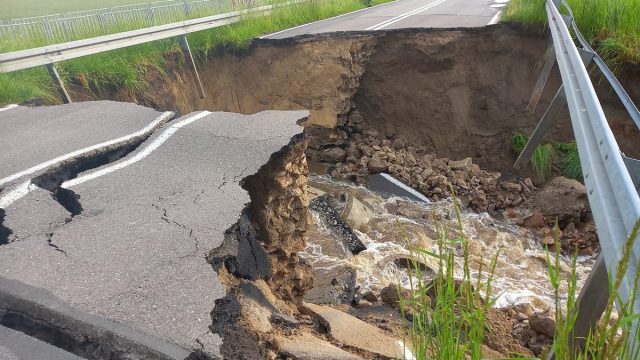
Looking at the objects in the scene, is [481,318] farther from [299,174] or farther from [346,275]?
[346,275]

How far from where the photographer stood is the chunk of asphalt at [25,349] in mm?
2363

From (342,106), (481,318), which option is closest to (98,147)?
(481,318)

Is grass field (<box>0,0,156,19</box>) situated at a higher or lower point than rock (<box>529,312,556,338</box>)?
higher

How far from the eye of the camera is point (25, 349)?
2410 mm

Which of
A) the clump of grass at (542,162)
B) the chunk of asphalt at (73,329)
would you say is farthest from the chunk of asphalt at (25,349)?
the clump of grass at (542,162)

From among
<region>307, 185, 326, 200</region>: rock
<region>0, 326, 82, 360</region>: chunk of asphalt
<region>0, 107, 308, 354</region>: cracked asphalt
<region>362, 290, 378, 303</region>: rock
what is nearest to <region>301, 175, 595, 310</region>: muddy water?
<region>307, 185, 326, 200</region>: rock

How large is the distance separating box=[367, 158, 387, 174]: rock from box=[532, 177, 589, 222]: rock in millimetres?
2977

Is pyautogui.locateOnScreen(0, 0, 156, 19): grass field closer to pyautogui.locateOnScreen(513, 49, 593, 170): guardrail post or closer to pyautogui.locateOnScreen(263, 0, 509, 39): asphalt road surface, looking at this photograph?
pyautogui.locateOnScreen(263, 0, 509, 39): asphalt road surface

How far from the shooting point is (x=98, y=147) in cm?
505

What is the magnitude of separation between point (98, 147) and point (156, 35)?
16.1ft

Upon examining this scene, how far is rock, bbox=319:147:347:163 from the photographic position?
10.5m

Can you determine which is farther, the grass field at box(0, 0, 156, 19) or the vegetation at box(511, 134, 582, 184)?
the grass field at box(0, 0, 156, 19)

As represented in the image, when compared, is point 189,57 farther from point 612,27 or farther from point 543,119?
point 612,27

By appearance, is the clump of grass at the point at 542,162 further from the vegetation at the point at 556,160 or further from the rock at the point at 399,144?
the rock at the point at 399,144
